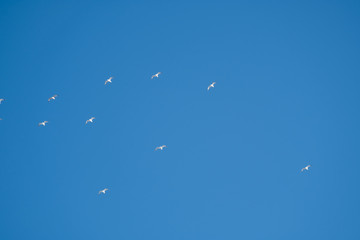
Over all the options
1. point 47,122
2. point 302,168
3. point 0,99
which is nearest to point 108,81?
point 47,122

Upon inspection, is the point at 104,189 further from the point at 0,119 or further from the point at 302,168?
the point at 302,168

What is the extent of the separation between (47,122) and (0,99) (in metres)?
Answer: 3.92

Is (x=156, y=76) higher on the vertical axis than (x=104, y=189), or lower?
higher

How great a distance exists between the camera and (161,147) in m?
30.2

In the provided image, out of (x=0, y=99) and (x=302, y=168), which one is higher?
(x=0, y=99)

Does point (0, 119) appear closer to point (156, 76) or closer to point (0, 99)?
point (0, 99)

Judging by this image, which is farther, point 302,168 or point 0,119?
point 302,168

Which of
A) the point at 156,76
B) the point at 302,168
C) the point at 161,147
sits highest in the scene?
the point at 156,76

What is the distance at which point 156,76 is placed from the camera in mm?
31250

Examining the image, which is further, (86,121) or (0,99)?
(86,121)

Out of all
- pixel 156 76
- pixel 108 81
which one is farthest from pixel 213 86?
pixel 108 81

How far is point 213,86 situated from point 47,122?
43.7ft

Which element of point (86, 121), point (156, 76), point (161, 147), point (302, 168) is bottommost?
point (302, 168)

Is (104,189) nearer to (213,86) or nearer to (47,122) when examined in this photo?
(47,122)
